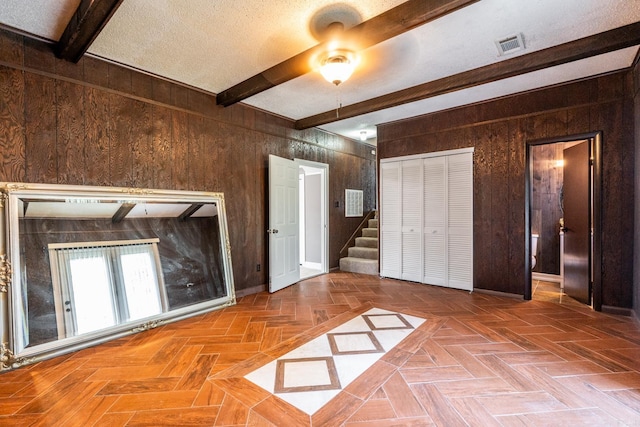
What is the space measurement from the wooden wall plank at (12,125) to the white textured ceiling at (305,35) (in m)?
0.42

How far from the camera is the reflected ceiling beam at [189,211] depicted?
3.23m

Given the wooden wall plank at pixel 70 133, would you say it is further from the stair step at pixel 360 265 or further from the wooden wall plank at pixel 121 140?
the stair step at pixel 360 265

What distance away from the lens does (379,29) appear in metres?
2.12

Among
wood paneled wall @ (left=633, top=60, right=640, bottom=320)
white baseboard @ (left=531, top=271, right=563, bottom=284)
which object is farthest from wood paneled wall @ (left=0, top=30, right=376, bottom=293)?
white baseboard @ (left=531, top=271, right=563, bottom=284)

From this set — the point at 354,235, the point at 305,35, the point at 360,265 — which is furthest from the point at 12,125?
the point at 354,235

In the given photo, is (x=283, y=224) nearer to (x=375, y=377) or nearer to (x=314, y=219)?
(x=314, y=219)

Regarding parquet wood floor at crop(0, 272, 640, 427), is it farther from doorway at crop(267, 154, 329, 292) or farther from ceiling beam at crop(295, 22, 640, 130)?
ceiling beam at crop(295, 22, 640, 130)

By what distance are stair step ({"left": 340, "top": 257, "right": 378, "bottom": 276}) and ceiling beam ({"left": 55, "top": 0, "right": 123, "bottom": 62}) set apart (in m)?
4.54

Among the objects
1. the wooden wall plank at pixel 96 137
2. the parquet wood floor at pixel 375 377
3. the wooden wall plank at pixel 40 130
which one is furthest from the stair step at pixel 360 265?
the wooden wall plank at pixel 40 130

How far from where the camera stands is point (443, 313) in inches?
125

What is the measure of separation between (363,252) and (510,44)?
3.86m

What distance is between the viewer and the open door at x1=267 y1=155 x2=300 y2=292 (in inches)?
160

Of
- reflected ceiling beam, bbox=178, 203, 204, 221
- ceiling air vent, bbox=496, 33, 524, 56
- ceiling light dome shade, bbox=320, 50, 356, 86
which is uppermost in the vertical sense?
ceiling air vent, bbox=496, 33, 524, 56

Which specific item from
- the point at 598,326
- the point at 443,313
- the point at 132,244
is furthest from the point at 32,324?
the point at 598,326
